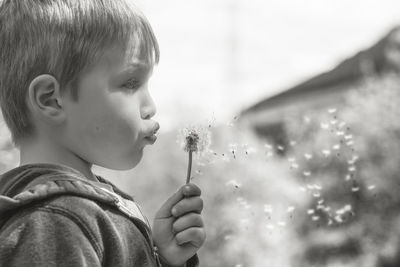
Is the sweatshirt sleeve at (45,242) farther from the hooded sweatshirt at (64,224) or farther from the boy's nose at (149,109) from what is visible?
the boy's nose at (149,109)

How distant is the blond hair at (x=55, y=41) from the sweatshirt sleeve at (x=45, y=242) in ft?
0.87

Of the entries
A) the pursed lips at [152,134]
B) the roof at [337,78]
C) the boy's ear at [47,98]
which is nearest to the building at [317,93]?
the roof at [337,78]

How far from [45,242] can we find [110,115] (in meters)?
0.33

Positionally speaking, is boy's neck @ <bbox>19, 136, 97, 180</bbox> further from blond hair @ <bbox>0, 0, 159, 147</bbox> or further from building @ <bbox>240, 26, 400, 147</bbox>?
building @ <bbox>240, 26, 400, 147</bbox>

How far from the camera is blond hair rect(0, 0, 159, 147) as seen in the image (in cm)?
162

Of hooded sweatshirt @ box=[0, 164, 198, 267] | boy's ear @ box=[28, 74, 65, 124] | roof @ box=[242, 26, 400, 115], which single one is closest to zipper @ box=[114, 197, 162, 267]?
hooded sweatshirt @ box=[0, 164, 198, 267]

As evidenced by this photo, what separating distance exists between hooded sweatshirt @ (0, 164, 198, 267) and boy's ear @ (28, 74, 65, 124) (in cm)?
11

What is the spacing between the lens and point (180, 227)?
171cm

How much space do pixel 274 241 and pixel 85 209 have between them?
4255 mm

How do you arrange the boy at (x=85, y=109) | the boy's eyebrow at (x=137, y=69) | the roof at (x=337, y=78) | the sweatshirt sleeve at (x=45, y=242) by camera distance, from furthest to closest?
the roof at (x=337, y=78) < the boy's eyebrow at (x=137, y=69) < the boy at (x=85, y=109) < the sweatshirt sleeve at (x=45, y=242)

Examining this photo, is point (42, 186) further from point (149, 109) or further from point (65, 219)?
point (149, 109)

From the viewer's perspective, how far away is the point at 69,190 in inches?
59.5

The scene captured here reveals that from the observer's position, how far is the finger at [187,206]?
1712 mm

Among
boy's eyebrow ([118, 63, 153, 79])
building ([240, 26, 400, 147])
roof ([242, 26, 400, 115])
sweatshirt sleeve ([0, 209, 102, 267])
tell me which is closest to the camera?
sweatshirt sleeve ([0, 209, 102, 267])
